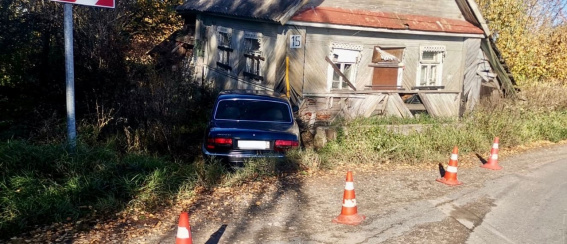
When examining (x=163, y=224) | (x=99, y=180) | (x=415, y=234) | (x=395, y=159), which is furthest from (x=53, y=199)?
(x=395, y=159)

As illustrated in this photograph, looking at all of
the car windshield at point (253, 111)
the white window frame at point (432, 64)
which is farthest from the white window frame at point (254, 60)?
the white window frame at point (432, 64)

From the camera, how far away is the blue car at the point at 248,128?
8.99 meters

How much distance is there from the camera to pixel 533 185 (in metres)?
9.55

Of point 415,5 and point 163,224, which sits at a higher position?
point 415,5

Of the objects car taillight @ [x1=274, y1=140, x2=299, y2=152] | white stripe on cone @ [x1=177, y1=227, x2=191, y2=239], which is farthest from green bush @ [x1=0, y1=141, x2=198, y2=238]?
white stripe on cone @ [x1=177, y1=227, x2=191, y2=239]

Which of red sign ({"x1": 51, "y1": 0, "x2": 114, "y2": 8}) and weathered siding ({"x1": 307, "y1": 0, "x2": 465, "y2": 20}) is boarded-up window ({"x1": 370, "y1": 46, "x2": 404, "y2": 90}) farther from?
red sign ({"x1": 51, "y1": 0, "x2": 114, "y2": 8})

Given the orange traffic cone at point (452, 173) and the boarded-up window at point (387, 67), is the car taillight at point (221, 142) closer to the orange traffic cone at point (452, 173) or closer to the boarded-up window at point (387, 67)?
the orange traffic cone at point (452, 173)

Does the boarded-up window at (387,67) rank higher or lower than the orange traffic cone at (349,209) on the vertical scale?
higher

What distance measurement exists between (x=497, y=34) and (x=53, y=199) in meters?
Result: 19.0

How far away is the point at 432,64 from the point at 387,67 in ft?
6.59

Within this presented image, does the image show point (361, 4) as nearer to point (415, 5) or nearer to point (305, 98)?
point (415, 5)

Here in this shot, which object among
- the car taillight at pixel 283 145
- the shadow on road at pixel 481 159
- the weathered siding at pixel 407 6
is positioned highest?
the weathered siding at pixel 407 6

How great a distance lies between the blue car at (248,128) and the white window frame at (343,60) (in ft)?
14.9

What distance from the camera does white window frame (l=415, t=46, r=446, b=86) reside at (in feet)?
54.6
